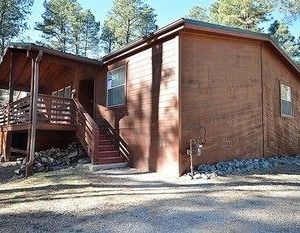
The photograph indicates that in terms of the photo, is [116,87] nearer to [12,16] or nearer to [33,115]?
[33,115]

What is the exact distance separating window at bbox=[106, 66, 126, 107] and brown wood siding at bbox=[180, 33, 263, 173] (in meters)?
3.01

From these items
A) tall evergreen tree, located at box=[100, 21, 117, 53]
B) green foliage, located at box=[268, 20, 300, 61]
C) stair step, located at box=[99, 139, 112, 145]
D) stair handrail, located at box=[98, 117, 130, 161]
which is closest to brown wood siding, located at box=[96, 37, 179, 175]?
stair handrail, located at box=[98, 117, 130, 161]

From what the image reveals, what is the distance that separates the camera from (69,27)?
34.9 metres

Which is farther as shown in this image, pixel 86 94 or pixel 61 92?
pixel 61 92

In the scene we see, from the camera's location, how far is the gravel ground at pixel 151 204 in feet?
15.6

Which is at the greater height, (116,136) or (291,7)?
(291,7)

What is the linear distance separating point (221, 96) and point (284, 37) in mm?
20729

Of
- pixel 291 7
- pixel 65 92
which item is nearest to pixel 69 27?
pixel 65 92

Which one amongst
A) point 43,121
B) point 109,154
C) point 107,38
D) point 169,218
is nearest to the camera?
point 169,218

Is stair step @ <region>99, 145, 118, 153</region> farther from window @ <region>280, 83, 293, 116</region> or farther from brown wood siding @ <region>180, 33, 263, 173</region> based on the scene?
window @ <region>280, 83, 293, 116</region>

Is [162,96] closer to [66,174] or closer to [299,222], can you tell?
[66,174]

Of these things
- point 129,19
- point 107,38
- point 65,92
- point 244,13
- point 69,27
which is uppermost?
point 129,19

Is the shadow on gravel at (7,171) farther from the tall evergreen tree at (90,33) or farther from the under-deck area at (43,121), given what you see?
the tall evergreen tree at (90,33)

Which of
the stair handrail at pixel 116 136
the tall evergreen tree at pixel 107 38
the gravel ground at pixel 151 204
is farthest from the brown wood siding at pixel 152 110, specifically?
the tall evergreen tree at pixel 107 38
